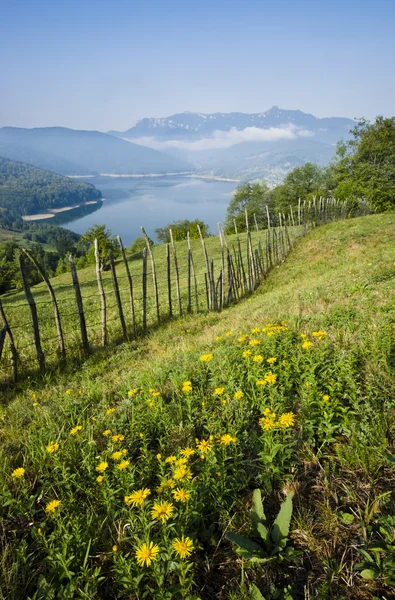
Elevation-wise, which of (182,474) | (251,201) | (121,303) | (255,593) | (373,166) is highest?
(373,166)

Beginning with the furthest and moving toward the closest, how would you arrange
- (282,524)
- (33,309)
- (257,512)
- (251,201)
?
(251,201)
(33,309)
(257,512)
(282,524)

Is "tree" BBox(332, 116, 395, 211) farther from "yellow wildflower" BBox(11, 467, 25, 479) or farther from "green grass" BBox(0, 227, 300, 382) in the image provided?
"yellow wildflower" BBox(11, 467, 25, 479)

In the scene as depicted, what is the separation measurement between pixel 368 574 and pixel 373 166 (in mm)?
49463

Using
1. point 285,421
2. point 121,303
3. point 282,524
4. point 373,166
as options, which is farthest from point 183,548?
point 373,166

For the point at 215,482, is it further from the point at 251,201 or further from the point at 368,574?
the point at 251,201

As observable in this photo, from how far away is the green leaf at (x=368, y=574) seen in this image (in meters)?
1.45

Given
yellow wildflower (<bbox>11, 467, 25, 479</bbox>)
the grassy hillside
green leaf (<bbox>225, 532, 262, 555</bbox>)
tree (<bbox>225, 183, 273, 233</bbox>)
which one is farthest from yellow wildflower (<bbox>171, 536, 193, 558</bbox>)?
tree (<bbox>225, 183, 273, 233</bbox>)

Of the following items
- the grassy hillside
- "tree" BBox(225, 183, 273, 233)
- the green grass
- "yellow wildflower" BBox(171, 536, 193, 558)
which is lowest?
the green grass

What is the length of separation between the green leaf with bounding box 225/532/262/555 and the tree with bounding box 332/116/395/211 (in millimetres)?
41748

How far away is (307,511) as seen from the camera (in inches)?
75.7

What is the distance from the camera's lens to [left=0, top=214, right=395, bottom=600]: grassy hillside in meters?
1.63

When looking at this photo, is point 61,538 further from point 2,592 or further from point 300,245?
point 300,245

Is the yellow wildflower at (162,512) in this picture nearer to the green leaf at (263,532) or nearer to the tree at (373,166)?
the green leaf at (263,532)

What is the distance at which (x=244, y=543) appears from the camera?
5.48 feet
